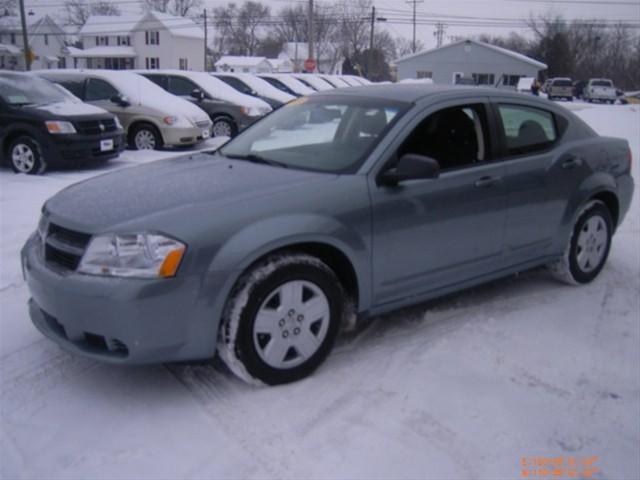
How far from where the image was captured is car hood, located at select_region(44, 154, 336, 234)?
3.12 metres

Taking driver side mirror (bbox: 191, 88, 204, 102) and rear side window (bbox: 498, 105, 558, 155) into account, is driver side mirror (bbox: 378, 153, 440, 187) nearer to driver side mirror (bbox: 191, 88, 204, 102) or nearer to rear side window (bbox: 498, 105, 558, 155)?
rear side window (bbox: 498, 105, 558, 155)

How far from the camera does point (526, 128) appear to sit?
4.56 metres

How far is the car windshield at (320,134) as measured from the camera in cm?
379

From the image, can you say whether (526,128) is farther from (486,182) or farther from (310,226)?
(310,226)

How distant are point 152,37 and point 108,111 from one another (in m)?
60.0

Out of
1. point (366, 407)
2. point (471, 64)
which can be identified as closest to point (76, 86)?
point (366, 407)

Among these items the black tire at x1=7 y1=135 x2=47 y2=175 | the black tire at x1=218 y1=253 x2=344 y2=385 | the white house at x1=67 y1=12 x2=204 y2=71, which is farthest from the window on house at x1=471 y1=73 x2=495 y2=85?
the black tire at x1=218 y1=253 x2=344 y2=385

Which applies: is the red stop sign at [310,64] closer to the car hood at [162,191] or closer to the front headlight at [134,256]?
the car hood at [162,191]

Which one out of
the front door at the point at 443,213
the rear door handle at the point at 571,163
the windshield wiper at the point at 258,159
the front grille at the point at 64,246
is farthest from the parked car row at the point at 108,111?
the front grille at the point at 64,246

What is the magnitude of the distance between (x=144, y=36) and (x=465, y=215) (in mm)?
69559

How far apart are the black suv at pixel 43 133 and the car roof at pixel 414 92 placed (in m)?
5.84

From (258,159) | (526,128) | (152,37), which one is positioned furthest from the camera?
(152,37)

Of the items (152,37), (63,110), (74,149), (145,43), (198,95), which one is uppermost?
(152,37)

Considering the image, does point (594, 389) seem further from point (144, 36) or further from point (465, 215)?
point (144, 36)
